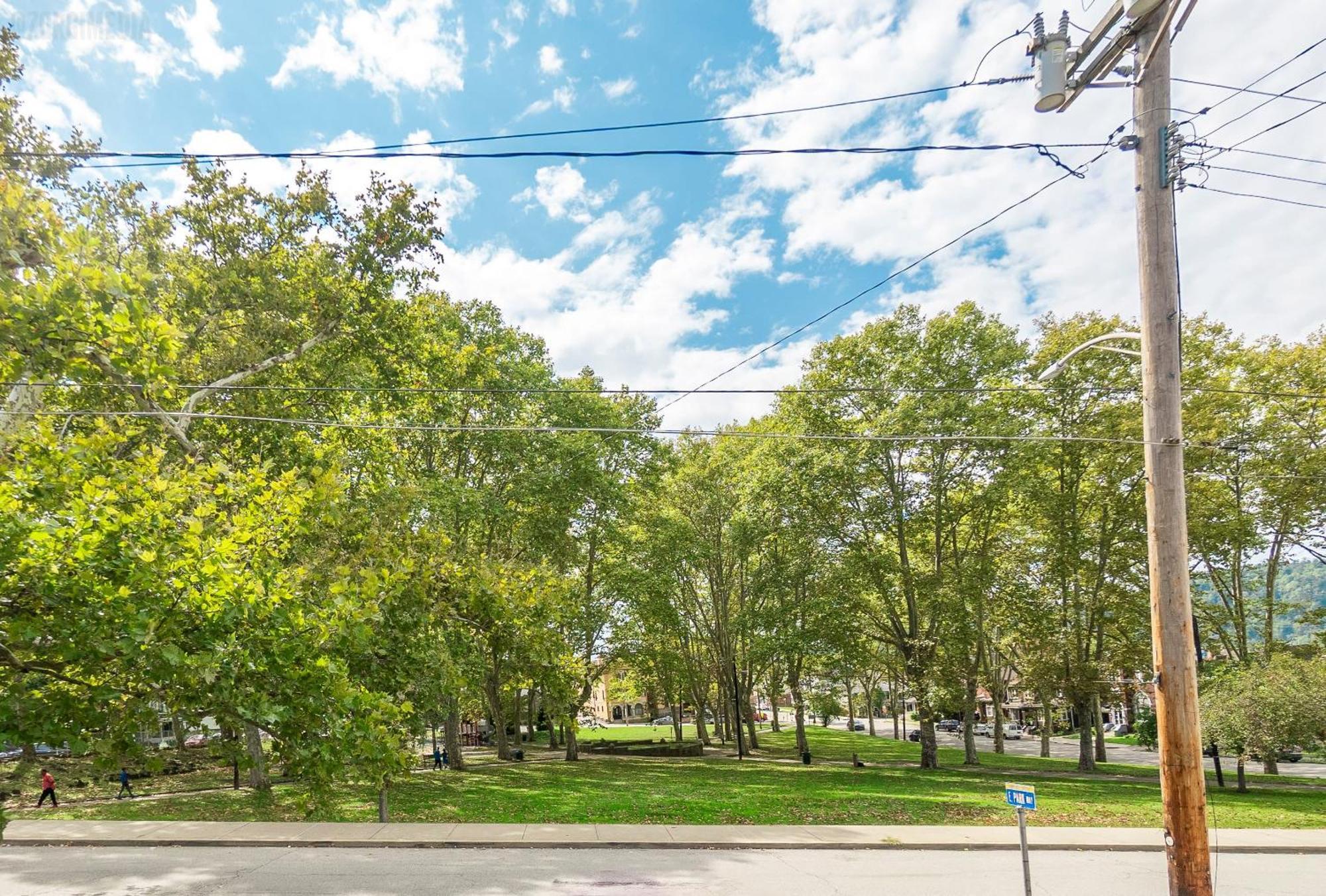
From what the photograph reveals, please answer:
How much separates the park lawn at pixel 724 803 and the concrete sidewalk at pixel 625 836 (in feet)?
2.38

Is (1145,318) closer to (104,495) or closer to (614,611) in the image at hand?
(104,495)

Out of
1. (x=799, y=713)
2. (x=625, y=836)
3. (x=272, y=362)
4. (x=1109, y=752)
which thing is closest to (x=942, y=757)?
(x=799, y=713)

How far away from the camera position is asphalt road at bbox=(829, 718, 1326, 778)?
36750 mm

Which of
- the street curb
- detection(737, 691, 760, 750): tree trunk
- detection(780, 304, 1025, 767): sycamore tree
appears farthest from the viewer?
detection(737, 691, 760, 750): tree trunk

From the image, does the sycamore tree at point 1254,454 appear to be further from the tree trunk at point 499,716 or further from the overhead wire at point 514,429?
the tree trunk at point 499,716

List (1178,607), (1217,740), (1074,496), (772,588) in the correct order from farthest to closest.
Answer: (772,588) → (1074,496) → (1217,740) → (1178,607)

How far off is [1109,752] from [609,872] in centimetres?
5419

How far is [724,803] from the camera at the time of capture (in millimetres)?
16734

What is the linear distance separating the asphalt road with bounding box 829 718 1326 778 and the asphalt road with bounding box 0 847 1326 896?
72.1ft

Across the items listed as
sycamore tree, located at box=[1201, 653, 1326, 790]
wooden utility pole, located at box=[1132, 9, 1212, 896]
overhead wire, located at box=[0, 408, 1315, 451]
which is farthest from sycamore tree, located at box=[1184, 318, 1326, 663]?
wooden utility pole, located at box=[1132, 9, 1212, 896]

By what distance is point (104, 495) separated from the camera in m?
5.11

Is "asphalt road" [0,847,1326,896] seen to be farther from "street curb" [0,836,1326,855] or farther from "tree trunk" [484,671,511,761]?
"tree trunk" [484,671,511,761]

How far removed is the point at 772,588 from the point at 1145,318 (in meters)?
25.3

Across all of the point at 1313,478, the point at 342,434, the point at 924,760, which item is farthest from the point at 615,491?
the point at 1313,478
